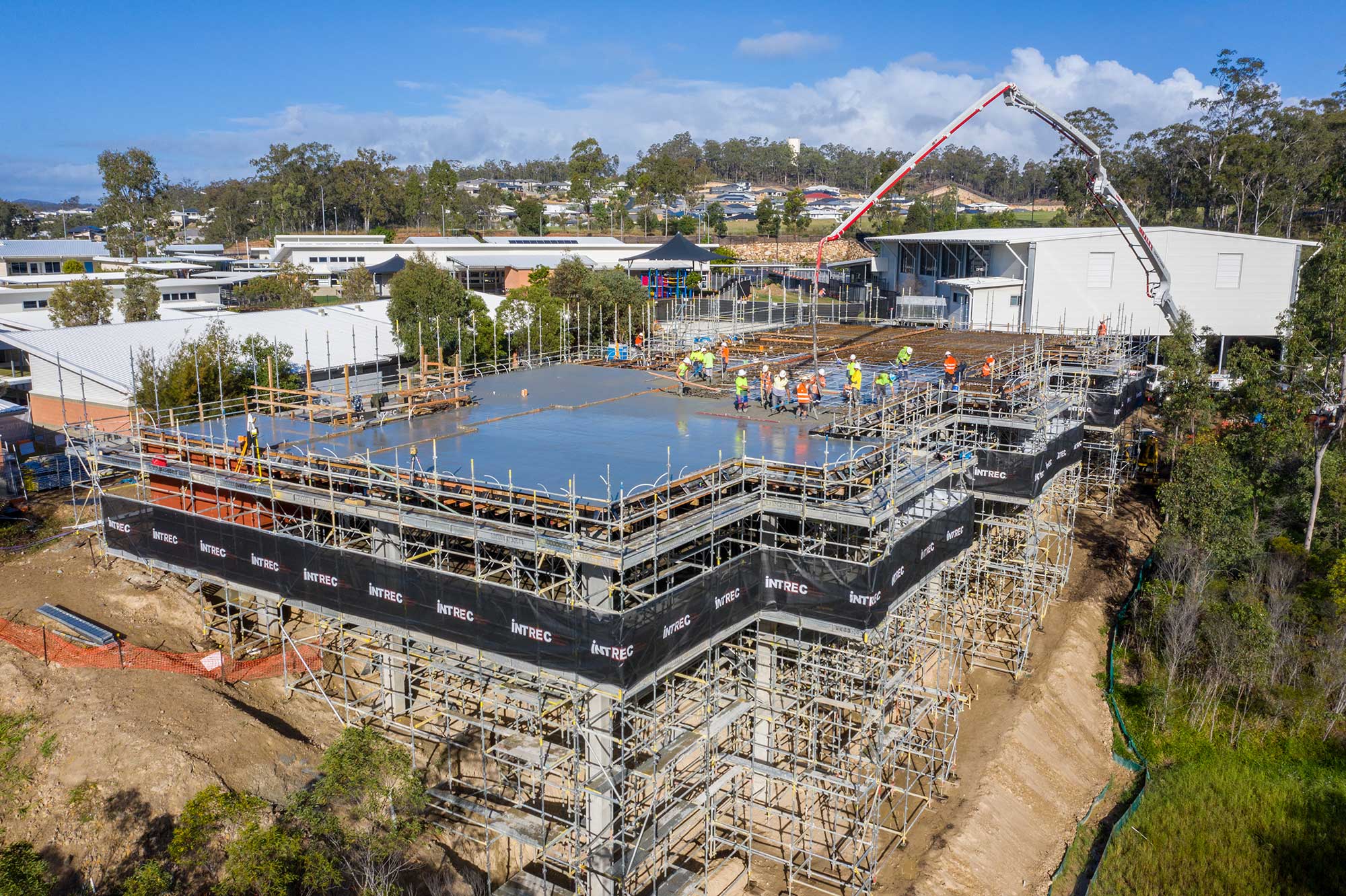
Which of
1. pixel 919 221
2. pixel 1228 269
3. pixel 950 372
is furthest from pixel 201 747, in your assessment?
pixel 919 221

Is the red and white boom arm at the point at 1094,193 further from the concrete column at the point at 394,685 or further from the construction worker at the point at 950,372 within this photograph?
the concrete column at the point at 394,685

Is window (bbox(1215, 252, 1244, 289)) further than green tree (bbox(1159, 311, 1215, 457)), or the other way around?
window (bbox(1215, 252, 1244, 289))

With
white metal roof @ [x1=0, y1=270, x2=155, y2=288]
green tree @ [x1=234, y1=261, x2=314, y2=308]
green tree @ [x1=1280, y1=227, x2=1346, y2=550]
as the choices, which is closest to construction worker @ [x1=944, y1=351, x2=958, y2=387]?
green tree @ [x1=1280, y1=227, x2=1346, y2=550]

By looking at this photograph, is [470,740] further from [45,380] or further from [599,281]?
[599,281]

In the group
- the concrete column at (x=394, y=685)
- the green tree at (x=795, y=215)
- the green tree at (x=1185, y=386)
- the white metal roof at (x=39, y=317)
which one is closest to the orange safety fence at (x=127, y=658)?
the concrete column at (x=394, y=685)

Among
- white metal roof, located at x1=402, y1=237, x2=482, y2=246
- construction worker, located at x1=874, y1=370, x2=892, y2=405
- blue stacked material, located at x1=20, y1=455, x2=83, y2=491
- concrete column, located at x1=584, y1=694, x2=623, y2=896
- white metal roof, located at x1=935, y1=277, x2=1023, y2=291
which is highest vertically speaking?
white metal roof, located at x1=402, y1=237, x2=482, y2=246

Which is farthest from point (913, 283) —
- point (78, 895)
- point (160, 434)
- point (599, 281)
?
point (78, 895)

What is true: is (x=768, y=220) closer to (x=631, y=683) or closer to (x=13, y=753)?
(x=631, y=683)

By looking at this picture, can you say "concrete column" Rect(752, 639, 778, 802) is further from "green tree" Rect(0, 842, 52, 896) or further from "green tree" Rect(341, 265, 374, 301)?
"green tree" Rect(341, 265, 374, 301)
